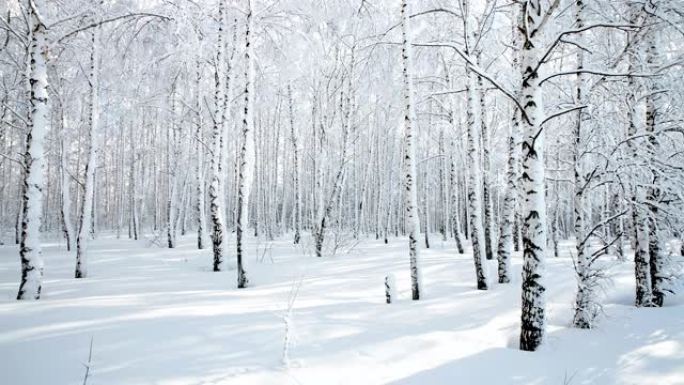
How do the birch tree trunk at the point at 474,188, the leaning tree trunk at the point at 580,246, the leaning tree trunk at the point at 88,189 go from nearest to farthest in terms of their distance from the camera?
the leaning tree trunk at the point at 580,246 < the birch tree trunk at the point at 474,188 < the leaning tree trunk at the point at 88,189

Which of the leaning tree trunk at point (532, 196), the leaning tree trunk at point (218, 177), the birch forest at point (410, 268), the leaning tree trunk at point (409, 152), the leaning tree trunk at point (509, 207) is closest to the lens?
the birch forest at point (410, 268)

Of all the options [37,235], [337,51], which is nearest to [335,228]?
[337,51]

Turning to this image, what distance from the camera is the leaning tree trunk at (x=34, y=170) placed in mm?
6516

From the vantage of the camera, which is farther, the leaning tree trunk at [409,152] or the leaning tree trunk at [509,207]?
the leaning tree trunk at [509,207]

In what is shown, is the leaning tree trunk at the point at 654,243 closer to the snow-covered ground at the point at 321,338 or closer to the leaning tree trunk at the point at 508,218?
the snow-covered ground at the point at 321,338

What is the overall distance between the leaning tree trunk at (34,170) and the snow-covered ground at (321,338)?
2.22ft

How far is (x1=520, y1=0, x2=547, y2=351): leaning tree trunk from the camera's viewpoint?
429 cm

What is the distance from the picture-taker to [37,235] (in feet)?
22.1

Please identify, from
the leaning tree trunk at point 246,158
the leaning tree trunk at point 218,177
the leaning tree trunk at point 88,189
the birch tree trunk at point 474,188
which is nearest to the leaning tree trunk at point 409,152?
the birch tree trunk at point 474,188

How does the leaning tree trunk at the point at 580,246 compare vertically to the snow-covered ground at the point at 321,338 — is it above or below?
above

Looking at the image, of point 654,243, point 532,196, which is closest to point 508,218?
point 654,243

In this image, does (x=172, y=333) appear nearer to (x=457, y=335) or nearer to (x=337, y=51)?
(x=457, y=335)

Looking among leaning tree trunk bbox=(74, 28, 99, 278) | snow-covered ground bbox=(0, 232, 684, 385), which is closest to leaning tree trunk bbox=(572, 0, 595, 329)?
snow-covered ground bbox=(0, 232, 684, 385)

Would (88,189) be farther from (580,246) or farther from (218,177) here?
(580,246)
